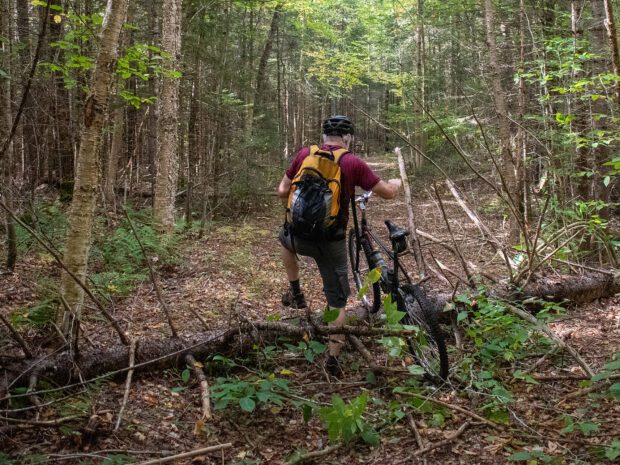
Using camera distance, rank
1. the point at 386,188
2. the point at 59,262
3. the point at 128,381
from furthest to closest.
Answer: the point at 386,188 < the point at 128,381 < the point at 59,262

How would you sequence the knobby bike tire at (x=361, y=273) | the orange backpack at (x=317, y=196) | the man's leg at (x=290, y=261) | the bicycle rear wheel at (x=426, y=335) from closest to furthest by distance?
the bicycle rear wheel at (x=426, y=335)
the orange backpack at (x=317, y=196)
the man's leg at (x=290, y=261)
the knobby bike tire at (x=361, y=273)

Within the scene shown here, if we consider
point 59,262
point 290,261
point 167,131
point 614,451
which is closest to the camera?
point 614,451

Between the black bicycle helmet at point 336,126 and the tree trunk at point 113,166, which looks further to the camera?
the tree trunk at point 113,166

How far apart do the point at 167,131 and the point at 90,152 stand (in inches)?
217

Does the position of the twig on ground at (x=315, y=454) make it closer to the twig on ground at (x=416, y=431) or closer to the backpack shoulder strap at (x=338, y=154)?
the twig on ground at (x=416, y=431)

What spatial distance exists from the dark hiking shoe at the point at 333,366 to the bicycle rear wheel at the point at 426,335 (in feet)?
2.27

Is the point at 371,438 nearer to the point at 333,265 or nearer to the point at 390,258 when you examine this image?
the point at 333,265

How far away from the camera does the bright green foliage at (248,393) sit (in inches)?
132

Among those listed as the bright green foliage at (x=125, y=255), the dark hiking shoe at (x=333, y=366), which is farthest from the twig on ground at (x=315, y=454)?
the bright green foliage at (x=125, y=255)

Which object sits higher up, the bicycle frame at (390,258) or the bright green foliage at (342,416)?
the bicycle frame at (390,258)

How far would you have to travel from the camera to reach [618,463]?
288cm

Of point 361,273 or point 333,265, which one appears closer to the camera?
point 333,265

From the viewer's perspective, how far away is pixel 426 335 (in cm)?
418

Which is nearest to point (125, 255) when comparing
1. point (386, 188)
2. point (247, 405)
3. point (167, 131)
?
point (167, 131)
